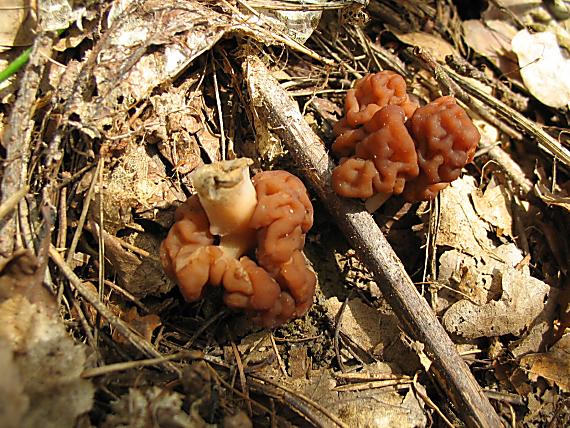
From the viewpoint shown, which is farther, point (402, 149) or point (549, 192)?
point (549, 192)

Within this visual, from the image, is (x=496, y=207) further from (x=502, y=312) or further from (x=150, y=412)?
(x=150, y=412)

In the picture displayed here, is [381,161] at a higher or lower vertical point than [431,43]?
lower

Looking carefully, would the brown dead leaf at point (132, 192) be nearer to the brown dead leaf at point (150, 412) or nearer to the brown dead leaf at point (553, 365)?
the brown dead leaf at point (150, 412)

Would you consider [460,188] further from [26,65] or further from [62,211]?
[26,65]

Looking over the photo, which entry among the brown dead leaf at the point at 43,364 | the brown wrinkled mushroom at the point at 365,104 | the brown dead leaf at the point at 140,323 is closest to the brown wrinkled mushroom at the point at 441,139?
the brown wrinkled mushroom at the point at 365,104

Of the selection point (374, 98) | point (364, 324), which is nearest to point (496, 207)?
point (374, 98)

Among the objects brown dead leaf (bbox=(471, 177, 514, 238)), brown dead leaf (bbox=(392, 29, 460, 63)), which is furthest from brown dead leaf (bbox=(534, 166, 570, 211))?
brown dead leaf (bbox=(392, 29, 460, 63))

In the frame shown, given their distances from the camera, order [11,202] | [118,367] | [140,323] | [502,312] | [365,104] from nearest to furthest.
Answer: [118,367], [11,202], [140,323], [502,312], [365,104]

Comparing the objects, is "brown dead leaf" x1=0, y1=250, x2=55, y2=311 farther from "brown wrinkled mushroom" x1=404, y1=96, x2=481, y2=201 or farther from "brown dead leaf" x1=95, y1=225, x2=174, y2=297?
"brown wrinkled mushroom" x1=404, y1=96, x2=481, y2=201
